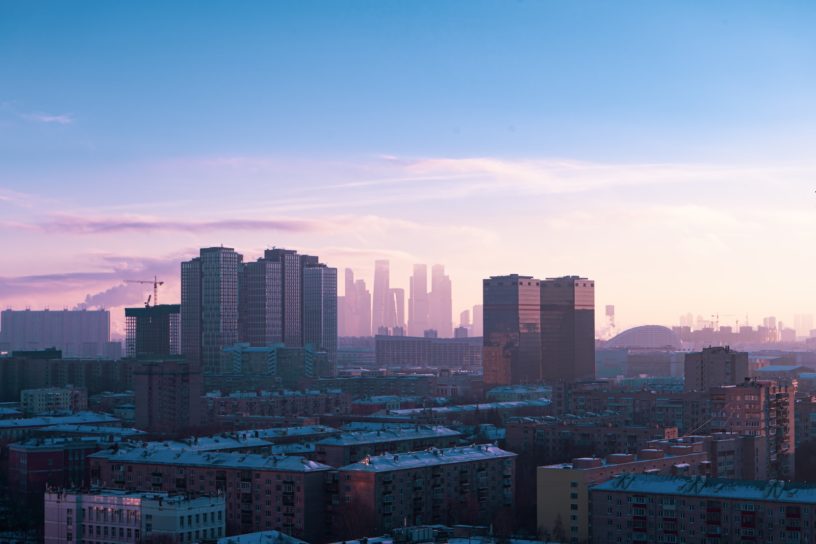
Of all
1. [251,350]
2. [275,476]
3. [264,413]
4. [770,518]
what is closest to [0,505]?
[275,476]

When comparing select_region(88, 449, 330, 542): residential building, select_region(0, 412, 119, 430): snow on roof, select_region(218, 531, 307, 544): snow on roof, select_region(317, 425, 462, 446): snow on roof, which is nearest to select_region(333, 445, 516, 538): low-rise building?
select_region(88, 449, 330, 542): residential building

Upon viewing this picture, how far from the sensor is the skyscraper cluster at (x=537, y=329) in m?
69.8

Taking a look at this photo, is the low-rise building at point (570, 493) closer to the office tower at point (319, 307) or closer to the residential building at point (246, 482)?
the residential building at point (246, 482)

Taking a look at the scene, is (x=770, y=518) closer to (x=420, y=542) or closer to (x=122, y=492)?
(x=420, y=542)

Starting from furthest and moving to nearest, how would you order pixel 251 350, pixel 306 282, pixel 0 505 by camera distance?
pixel 306 282
pixel 251 350
pixel 0 505

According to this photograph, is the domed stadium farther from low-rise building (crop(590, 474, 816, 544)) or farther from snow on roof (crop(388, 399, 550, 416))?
low-rise building (crop(590, 474, 816, 544))

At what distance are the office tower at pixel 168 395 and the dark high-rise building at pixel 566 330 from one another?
2782 centimetres

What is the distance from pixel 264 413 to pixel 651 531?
29088 millimetres

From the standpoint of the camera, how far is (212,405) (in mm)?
51031

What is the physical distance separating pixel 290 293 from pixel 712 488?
6003 centimetres

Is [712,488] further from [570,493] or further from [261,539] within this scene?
[261,539]

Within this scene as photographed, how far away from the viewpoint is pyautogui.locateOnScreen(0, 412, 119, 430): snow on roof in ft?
137

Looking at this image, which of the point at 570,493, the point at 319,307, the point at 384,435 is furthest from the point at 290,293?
the point at 570,493

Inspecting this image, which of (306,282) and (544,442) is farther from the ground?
(306,282)
